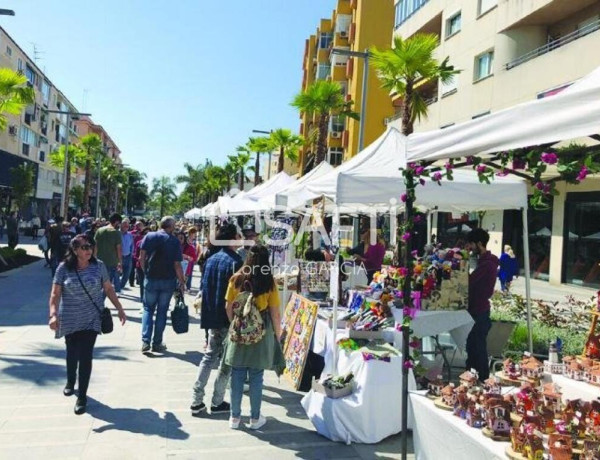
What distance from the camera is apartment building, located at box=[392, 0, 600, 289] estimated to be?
18344 mm

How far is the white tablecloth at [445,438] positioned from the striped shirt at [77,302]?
308cm

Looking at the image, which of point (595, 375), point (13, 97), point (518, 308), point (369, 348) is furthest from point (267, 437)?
point (13, 97)

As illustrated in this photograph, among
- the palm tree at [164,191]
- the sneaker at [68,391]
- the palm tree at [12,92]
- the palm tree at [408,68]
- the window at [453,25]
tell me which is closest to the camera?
the sneaker at [68,391]

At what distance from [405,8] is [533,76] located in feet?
51.0

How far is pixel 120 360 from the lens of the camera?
6902 millimetres

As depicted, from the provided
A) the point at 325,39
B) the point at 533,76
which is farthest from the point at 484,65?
the point at 325,39

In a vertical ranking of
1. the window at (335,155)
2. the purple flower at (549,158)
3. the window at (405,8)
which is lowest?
the purple flower at (549,158)

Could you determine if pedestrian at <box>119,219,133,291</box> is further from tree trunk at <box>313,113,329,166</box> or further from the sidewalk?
tree trunk at <box>313,113,329,166</box>

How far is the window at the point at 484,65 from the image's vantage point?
2308 cm

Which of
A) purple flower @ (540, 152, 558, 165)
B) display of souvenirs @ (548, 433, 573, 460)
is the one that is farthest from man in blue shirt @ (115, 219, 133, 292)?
display of souvenirs @ (548, 433, 573, 460)

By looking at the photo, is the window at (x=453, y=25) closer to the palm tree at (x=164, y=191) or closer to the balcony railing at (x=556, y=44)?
the balcony railing at (x=556, y=44)

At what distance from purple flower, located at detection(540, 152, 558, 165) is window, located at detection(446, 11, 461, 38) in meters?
25.5

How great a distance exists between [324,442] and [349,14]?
4518 centimetres

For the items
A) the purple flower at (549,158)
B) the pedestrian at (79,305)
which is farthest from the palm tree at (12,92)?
the purple flower at (549,158)
